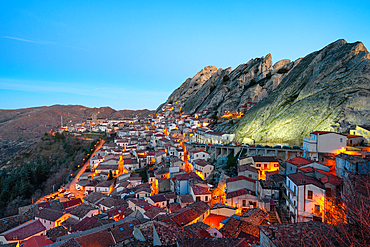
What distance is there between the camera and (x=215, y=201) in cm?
2506

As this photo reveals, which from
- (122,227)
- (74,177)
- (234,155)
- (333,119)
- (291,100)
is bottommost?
(74,177)

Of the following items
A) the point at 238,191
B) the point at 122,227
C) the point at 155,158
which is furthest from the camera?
the point at 155,158

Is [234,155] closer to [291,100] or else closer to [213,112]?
[291,100]

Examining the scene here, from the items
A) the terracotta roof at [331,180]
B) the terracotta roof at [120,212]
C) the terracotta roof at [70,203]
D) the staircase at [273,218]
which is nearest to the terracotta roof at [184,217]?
the staircase at [273,218]

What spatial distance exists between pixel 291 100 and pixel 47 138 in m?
82.9

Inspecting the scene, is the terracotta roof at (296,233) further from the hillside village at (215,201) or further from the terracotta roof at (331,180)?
the terracotta roof at (331,180)

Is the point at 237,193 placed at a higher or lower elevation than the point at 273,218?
higher

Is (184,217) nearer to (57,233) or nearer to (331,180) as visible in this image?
(331,180)

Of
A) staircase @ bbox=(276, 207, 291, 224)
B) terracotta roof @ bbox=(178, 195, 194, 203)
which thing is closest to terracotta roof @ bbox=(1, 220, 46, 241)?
terracotta roof @ bbox=(178, 195, 194, 203)

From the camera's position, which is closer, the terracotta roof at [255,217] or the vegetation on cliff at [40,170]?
the terracotta roof at [255,217]

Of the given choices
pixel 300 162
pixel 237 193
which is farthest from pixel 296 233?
pixel 300 162

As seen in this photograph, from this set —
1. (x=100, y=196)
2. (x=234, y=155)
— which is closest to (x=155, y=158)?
(x=100, y=196)

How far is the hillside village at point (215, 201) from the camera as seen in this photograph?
34.4 feet

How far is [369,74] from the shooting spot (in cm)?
3183
